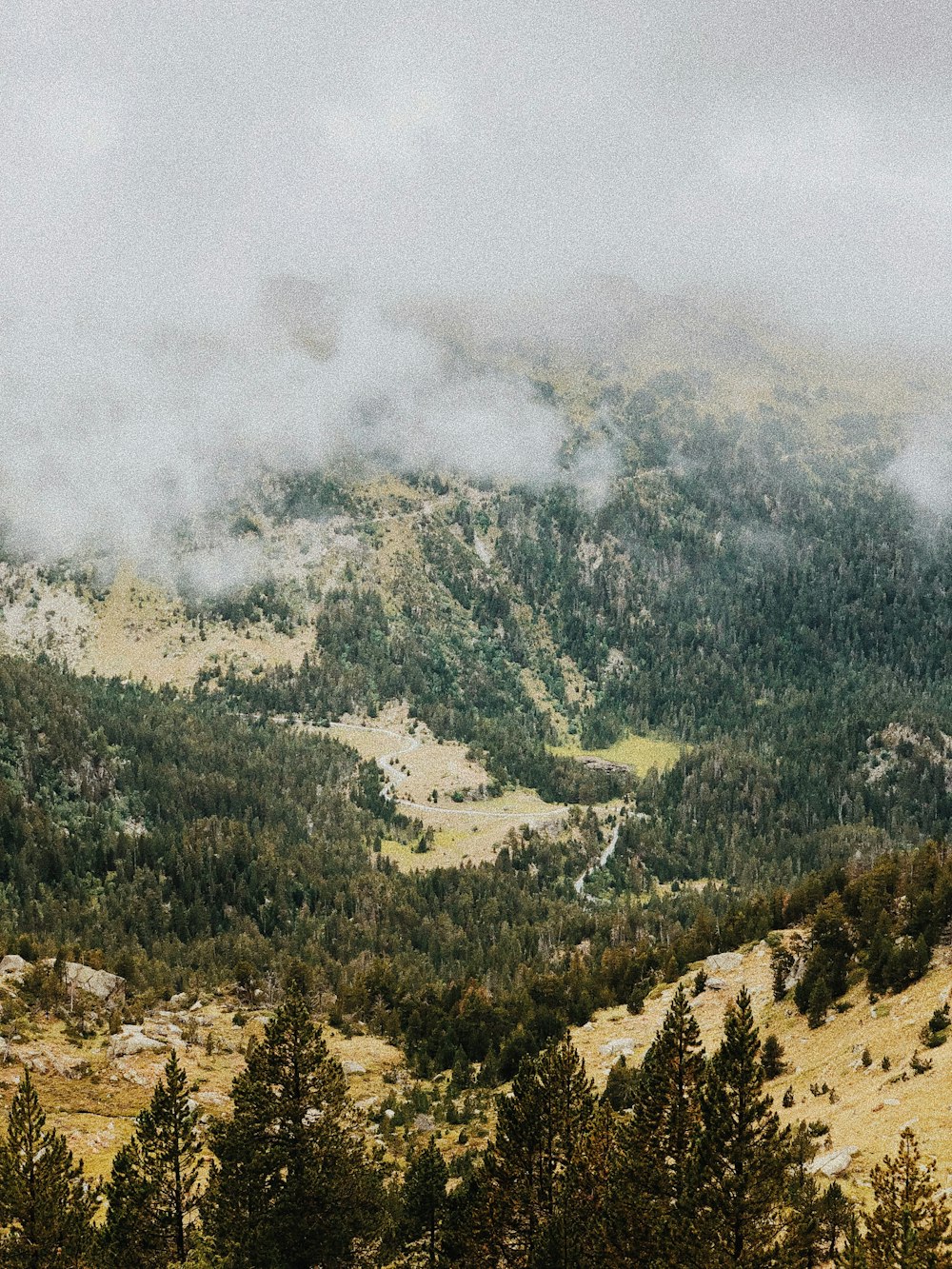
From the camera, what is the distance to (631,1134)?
39312 millimetres

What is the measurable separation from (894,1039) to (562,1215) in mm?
26698

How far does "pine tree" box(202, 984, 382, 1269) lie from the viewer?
41.9 meters

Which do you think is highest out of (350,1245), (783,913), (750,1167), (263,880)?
(263,880)

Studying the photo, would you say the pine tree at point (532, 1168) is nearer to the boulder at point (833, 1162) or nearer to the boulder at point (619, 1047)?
the boulder at point (833, 1162)

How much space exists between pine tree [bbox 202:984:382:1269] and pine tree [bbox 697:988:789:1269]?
17.2 meters

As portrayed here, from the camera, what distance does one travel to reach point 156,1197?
4269 centimetres

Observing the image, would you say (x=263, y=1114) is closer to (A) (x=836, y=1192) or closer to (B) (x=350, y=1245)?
(B) (x=350, y=1245)

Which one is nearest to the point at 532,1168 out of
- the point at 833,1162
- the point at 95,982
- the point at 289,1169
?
the point at 289,1169

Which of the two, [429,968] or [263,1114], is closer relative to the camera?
[263,1114]

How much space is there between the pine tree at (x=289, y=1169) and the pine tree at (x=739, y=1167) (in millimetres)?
17222

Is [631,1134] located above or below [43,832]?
below

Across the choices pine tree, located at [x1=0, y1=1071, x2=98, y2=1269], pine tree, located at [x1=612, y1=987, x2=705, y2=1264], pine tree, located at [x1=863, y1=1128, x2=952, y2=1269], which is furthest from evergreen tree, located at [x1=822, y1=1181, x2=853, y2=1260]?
pine tree, located at [x1=0, y1=1071, x2=98, y2=1269]

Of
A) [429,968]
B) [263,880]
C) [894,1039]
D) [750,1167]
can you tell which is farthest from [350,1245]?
[263,880]

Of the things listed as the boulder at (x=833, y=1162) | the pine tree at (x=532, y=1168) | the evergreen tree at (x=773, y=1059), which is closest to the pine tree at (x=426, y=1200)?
the pine tree at (x=532, y=1168)
